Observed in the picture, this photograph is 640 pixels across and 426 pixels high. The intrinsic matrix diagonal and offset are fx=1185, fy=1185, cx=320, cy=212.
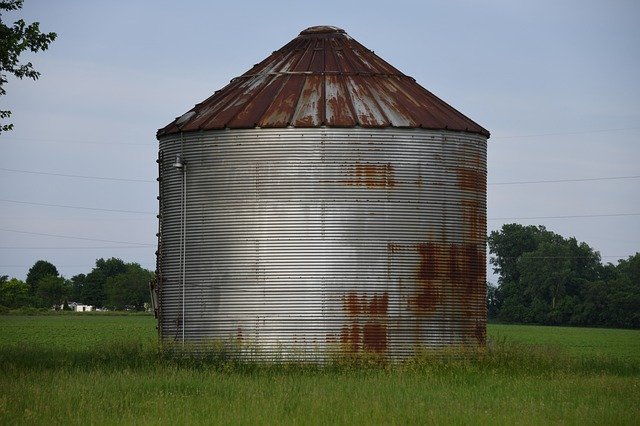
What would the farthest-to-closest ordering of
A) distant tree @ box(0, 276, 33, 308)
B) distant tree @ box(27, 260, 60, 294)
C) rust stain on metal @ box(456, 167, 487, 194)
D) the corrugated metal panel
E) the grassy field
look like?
distant tree @ box(27, 260, 60, 294) → distant tree @ box(0, 276, 33, 308) → rust stain on metal @ box(456, 167, 487, 194) → the corrugated metal panel → the grassy field

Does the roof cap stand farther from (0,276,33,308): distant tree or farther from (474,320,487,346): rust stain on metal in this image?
(0,276,33,308): distant tree

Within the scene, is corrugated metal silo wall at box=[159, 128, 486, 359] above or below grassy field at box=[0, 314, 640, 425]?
above

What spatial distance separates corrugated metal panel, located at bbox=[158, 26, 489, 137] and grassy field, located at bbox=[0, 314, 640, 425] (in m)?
6.16

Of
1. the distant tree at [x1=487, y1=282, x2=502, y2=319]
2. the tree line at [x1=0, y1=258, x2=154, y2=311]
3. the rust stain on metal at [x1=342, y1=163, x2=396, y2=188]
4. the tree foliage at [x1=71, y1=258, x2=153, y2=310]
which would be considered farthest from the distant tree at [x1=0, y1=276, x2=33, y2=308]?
the rust stain on metal at [x1=342, y1=163, x2=396, y2=188]

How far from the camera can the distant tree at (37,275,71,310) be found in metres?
176

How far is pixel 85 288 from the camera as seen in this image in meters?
191

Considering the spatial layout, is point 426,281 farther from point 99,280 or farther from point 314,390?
point 99,280

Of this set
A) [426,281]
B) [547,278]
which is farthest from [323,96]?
[547,278]

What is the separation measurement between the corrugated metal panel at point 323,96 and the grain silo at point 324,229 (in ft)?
0.24

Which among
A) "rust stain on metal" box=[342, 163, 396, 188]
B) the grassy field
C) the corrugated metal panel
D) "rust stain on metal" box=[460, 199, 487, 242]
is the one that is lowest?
the grassy field

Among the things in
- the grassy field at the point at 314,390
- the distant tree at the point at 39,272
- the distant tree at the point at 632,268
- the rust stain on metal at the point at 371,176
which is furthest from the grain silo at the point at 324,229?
the distant tree at the point at 39,272

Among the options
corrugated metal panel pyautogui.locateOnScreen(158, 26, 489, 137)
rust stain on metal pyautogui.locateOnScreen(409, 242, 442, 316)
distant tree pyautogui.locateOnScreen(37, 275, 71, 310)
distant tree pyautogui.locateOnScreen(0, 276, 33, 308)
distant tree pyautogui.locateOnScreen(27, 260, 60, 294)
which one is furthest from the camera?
distant tree pyautogui.locateOnScreen(27, 260, 60, 294)

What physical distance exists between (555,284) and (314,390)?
101343 mm

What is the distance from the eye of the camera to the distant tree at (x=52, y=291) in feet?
579
